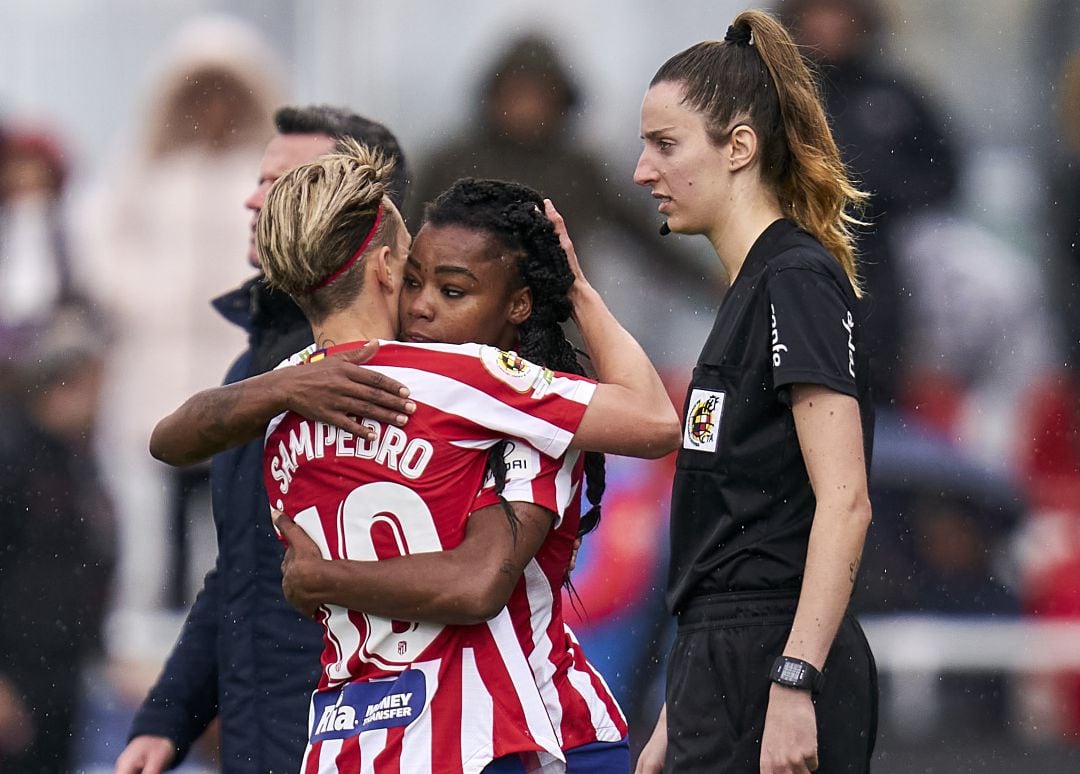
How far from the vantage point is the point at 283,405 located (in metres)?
2.38

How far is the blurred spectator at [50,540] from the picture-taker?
5.13 meters

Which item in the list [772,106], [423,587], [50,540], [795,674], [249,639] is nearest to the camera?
[423,587]

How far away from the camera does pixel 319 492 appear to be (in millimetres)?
2359

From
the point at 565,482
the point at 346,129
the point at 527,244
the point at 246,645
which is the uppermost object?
the point at 346,129

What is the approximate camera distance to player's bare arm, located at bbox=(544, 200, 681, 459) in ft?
7.80

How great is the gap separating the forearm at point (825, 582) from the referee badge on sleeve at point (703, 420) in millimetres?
215

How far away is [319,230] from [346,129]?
3.60 feet

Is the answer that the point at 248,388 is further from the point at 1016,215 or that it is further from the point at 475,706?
the point at 1016,215

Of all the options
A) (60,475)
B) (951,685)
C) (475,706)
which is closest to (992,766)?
(951,685)

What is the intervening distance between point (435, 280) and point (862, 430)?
69 centimetres

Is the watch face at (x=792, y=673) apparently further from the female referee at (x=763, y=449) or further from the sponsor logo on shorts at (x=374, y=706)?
the sponsor logo on shorts at (x=374, y=706)

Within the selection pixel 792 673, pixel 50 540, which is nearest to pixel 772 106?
pixel 792 673

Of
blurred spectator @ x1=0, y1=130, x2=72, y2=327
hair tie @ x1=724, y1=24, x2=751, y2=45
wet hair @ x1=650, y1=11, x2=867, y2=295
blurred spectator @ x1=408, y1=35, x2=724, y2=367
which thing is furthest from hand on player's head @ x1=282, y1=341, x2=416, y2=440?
blurred spectator @ x1=0, y1=130, x2=72, y2=327

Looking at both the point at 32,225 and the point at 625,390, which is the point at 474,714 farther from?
the point at 32,225
